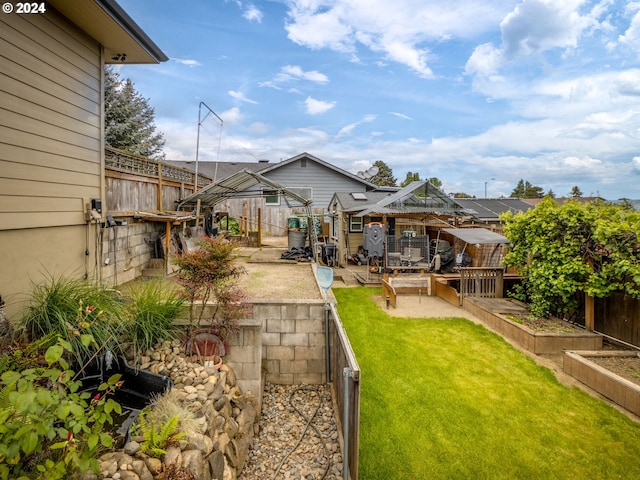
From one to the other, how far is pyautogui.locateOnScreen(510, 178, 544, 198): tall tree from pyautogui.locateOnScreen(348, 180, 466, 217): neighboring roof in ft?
130

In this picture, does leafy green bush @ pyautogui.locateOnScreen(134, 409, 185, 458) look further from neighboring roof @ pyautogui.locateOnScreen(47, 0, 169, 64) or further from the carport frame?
the carport frame

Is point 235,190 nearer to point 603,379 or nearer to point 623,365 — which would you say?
point 603,379

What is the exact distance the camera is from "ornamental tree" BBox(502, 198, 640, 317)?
512 centimetres

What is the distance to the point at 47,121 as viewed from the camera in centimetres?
455

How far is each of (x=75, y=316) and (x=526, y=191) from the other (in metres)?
53.6

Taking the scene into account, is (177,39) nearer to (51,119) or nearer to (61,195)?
(51,119)

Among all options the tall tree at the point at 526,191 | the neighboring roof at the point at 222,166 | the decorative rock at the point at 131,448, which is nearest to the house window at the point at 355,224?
the decorative rock at the point at 131,448

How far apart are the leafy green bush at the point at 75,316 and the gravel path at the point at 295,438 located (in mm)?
2263

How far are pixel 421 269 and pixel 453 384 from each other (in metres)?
6.64

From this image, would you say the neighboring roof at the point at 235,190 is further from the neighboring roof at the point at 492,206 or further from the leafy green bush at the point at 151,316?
the neighboring roof at the point at 492,206

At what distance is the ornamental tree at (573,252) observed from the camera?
5117 mm

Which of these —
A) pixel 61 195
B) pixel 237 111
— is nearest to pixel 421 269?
pixel 61 195

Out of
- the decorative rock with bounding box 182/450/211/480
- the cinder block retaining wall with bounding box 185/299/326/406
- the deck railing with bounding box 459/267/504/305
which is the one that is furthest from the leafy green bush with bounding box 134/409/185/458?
the deck railing with bounding box 459/267/504/305

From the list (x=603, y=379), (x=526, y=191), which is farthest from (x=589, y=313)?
(x=526, y=191)
